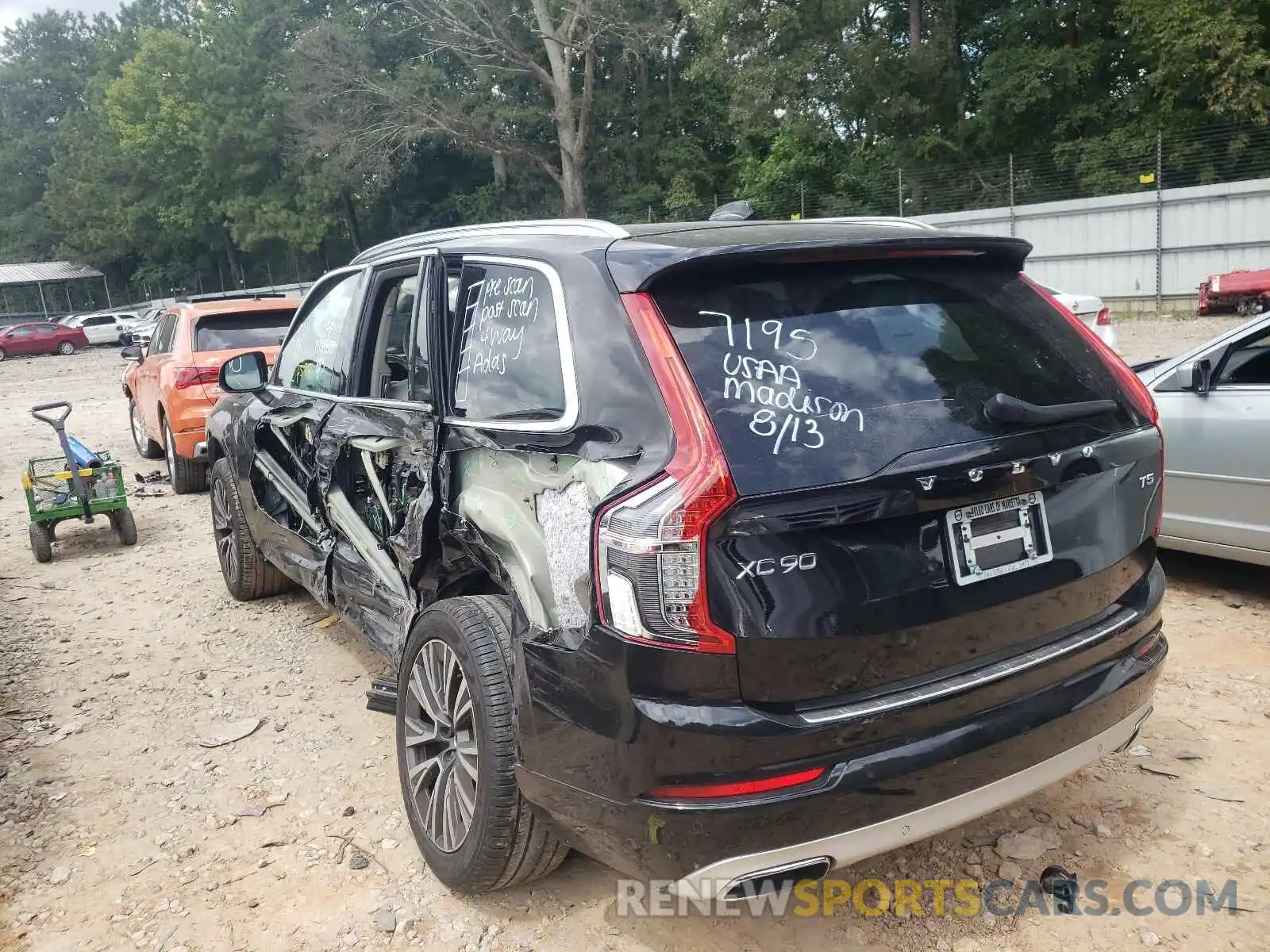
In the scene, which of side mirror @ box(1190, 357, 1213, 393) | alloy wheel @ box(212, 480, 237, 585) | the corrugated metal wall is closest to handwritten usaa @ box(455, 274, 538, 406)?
alloy wheel @ box(212, 480, 237, 585)

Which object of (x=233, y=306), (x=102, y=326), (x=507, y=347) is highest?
(x=233, y=306)

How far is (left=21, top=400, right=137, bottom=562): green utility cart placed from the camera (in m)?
7.01

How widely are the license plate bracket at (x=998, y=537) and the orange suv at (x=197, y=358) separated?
7.37 metres

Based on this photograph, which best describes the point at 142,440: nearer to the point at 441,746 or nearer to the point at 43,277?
the point at 441,746

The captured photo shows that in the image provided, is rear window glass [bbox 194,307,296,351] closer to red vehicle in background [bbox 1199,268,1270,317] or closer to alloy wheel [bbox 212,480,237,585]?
alloy wheel [bbox 212,480,237,585]

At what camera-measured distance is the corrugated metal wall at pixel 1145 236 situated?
63.0 feet

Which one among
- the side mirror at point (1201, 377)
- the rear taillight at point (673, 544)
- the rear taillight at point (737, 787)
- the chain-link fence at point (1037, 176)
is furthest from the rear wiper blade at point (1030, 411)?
the chain-link fence at point (1037, 176)

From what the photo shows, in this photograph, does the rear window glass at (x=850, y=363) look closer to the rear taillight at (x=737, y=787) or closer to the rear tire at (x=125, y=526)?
the rear taillight at (x=737, y=787)

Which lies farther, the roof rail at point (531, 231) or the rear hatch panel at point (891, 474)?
the roof rail at point (531, 231)

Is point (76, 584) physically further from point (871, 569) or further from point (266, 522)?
point (871, 569)

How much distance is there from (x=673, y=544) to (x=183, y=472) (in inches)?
326

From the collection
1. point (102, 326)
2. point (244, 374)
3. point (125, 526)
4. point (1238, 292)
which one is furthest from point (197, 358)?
point (102, 326)

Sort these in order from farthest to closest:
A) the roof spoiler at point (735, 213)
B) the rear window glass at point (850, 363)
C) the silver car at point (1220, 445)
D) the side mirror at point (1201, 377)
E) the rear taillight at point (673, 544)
Answer: the side mirror at point (1201, 377) → the silver car at point (1220, 445) → the roof spoiler at point (735, 213) → the rear window glass at point (850, 363) → the rear taillight at point (673, 544)

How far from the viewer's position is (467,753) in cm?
275
